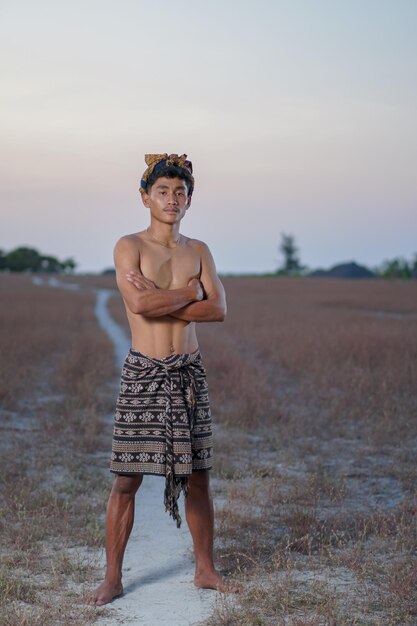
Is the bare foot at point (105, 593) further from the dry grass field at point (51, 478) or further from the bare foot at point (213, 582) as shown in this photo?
the bare foot at point (213, 582)

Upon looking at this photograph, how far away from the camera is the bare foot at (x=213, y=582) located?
4.07 m

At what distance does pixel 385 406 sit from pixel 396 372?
199cm

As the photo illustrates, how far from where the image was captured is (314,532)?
4.88m

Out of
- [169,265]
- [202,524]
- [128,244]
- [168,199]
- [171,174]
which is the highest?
[171,174]

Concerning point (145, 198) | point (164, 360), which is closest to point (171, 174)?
point (145, 198)

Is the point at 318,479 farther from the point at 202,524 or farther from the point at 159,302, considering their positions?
the point at 159,302

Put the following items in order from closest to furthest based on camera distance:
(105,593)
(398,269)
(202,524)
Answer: (105,593) → (202,524) → (398,269)

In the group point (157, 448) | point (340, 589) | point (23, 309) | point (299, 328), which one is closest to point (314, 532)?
point (340, 589)

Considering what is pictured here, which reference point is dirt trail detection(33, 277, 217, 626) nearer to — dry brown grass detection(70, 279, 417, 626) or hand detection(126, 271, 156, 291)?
dry brown grass detection(70, 279, 417, 626)

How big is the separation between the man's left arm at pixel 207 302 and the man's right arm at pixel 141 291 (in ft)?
0.15

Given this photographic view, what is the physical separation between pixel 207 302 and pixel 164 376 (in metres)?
0.43

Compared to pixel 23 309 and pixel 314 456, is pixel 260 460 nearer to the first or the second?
pixel 314 456

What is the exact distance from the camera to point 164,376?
13.3 ft

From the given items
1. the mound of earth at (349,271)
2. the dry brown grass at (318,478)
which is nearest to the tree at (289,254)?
the mound of earth at (349,271)
